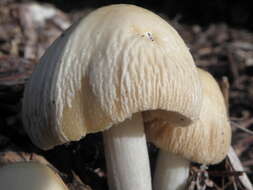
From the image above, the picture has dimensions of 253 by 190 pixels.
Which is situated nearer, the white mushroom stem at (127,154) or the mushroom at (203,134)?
the white mushroom stem at (127,154)

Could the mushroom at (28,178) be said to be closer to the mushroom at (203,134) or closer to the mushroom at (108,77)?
the mushroom at (108,77)

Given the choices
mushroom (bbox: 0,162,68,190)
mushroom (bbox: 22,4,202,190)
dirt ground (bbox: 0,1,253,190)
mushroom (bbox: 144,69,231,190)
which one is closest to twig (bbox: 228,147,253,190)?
dirt ground (bbox: 0,1,253,190)

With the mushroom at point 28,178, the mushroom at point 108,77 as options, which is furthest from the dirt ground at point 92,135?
the mushroom at point 108,77

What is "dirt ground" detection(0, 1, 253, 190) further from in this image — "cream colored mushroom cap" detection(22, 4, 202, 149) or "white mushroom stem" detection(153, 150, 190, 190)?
"cream colored mushroom cap" detection(22, 4, 202, 149)

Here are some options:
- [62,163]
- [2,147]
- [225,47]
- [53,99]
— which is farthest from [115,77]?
[225,47]

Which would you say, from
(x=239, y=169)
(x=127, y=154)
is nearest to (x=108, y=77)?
(x=127, y=154)
